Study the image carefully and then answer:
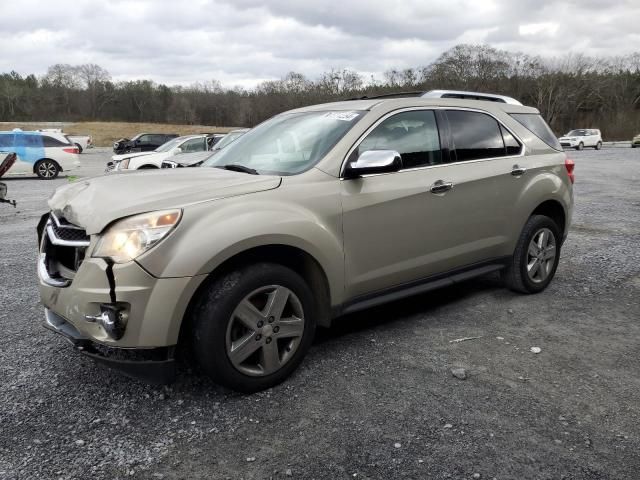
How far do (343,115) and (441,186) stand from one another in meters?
0.88

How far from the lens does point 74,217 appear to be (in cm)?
296

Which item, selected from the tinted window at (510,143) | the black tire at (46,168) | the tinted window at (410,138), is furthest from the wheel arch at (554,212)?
the black tire at (46,168)

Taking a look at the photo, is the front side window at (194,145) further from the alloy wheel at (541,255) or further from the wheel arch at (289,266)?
the wheel arch at (289,266)

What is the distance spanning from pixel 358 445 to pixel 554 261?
10.6 feet

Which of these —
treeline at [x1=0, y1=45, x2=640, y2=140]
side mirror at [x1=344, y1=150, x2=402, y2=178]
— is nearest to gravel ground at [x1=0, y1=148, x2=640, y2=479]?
side mirror at [x1=344, y1=150, x2=402, y2=178]

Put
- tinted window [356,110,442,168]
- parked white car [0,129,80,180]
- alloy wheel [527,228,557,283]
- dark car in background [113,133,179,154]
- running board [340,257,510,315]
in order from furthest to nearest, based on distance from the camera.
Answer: dark car in background [113,133,179,154]
parked white car [0,129,80,180]
alloy wheel [527,228,557,283]
tinted window [356,110,442,168]
running board [340,257,510,315]

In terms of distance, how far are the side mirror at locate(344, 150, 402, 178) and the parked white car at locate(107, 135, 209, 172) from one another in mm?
11690

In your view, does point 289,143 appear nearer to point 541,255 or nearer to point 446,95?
point 446,95

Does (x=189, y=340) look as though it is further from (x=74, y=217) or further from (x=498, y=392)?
(x=498, y=392)

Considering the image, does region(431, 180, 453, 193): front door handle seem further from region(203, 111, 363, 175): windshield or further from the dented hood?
the dented hood

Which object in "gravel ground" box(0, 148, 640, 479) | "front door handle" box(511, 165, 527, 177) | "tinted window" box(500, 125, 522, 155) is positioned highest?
"tinted window" box(500, 125, 522, 155)

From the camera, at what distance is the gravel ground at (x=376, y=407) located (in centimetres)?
243

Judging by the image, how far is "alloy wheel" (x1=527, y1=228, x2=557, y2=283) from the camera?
468 centimetres

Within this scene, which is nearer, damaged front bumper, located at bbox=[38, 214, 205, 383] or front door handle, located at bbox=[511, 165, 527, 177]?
damaged front bumper, located at bbox=[38, 214, 205, 383]
